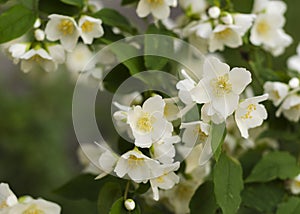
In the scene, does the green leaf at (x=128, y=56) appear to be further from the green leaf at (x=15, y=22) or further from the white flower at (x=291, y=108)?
the white flower at (x=291, y=108)

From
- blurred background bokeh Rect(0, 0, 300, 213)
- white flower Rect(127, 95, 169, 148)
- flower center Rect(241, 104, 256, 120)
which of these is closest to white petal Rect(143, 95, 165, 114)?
white flower Rect(127, 95, 169, 148)

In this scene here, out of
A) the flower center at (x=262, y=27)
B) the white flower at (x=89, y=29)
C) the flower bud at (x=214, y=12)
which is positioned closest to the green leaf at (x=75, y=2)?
the white flower at (x=89, y=29)

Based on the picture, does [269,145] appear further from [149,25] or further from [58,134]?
[58,134]

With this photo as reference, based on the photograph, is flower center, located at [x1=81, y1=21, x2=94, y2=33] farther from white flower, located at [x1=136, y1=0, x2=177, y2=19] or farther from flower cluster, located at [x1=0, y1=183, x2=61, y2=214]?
flower cluster, located at [x1=0, y1=183, x2=61, y2=214]

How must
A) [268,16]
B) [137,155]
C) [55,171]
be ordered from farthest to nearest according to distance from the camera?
[55,171] → [268,16] → [137,155]

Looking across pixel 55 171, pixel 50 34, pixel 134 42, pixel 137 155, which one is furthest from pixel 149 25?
pixel 55 171
